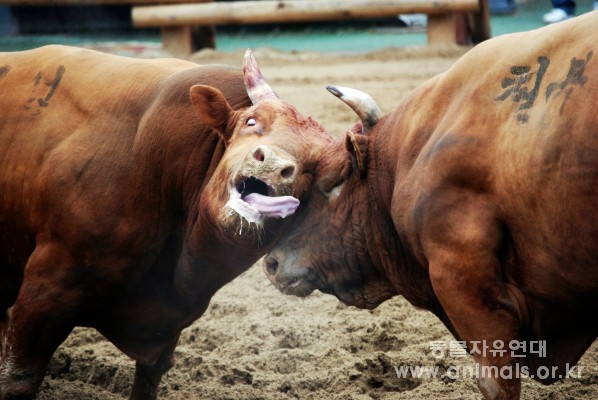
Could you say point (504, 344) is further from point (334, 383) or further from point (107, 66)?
point (107, 66)

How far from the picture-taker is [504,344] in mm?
3250

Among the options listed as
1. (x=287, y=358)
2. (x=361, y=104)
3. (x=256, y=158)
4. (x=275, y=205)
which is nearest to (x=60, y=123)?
(x=256, y=158)

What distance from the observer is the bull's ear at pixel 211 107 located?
3.83 m

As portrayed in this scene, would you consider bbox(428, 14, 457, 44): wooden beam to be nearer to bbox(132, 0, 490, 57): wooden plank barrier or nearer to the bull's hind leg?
bbox(132, 0, 490, 57): wooden plank barrier

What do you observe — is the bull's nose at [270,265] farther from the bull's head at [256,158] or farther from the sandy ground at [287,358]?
the sandy ground at [287,358]

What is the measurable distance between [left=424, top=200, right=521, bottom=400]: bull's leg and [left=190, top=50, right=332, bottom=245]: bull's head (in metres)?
0.62

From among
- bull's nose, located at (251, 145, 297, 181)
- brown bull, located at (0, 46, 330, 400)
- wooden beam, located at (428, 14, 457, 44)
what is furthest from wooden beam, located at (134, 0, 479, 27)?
bull's nose, located at (251, 145, 297, 181)

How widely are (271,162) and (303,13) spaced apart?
825 centimetres

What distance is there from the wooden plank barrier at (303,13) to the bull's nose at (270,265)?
24.4ft

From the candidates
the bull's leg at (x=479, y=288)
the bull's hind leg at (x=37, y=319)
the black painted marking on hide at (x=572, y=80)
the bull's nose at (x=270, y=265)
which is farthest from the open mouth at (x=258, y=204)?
the black painted marking on hide at (x=572, y=80)

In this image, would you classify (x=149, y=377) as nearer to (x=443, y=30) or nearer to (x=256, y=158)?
(x=256, y=158)

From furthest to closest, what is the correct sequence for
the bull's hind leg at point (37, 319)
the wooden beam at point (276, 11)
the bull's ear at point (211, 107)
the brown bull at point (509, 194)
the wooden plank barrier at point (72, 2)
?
the wooden plank barrier at point (72, 2) < the wooden beam at point (276, 11) < the bull's hind leg at point (37, 319) < the bull's ear at point (211, 107) < the brown bull at point (509, 194)

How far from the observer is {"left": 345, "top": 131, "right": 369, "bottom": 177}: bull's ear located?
151 inches

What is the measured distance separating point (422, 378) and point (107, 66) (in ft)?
6.76
